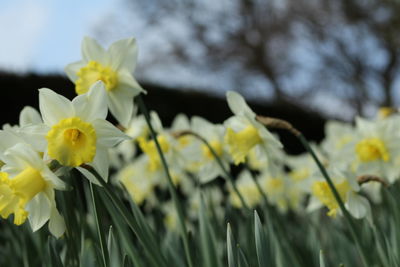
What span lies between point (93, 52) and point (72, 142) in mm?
504

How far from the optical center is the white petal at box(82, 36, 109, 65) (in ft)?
4.53

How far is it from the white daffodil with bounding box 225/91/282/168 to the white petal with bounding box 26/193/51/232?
0.66 m

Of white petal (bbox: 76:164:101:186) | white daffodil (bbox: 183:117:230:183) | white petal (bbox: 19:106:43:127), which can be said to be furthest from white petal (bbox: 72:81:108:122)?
white daffodil (bbox: 183:117:230:183)

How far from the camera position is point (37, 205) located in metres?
1.04

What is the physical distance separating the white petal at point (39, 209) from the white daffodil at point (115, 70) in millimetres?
377

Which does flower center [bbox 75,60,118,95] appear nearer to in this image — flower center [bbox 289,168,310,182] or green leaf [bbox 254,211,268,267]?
green leaf [bbox 254,211,268,267]

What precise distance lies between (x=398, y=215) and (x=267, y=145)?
483 mm

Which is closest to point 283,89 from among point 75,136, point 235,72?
point 235,72

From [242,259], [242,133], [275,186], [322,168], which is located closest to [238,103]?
[242,133]

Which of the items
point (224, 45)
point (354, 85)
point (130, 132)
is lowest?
point (354, 85)

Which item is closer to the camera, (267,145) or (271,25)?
(267,145)

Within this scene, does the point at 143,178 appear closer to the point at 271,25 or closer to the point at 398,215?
the point at 398,215

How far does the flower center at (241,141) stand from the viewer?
4.90 ft

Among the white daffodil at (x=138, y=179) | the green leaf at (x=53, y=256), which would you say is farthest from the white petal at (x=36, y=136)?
the white daffodil at (x=138, y=179)
